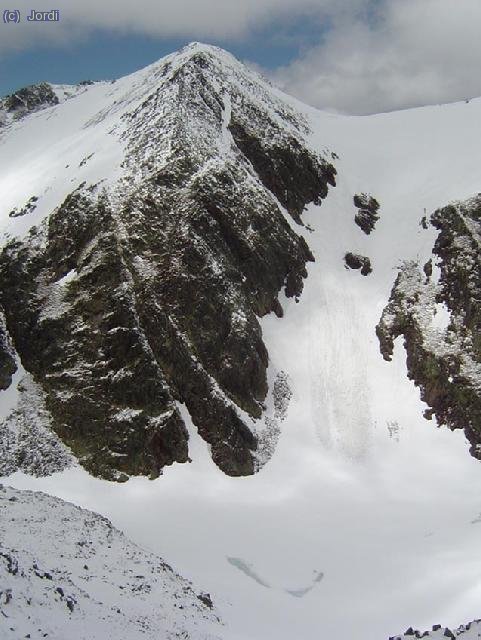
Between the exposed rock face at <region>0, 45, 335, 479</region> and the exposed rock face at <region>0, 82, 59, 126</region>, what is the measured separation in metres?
51.8

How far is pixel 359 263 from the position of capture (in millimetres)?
55688

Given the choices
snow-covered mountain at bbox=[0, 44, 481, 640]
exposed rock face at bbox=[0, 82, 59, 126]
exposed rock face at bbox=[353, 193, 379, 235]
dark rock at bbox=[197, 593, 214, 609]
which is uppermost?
exposed rock face at bbox=[0, 82, 59, 126]

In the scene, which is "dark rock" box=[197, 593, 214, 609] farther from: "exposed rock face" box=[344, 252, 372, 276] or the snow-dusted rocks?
"exposed rock face" box=[344, 252, 372, 276]

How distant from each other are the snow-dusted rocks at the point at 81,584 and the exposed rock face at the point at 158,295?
378 inches

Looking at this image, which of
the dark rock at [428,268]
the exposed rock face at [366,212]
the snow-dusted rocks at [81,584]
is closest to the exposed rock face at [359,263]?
the exposed rock face at [366,212]

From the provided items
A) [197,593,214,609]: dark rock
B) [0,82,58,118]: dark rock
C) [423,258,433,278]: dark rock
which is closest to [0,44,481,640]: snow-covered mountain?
[423,258,433,278]: dark rock

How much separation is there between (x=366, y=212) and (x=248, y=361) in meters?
27.1

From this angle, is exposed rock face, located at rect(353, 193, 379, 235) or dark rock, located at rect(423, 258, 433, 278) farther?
exposed rock face, located at rect(353, 193, 379, 235)

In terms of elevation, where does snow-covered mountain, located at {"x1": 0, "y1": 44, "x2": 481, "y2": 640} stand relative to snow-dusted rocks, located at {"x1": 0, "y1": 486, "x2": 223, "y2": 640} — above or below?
above

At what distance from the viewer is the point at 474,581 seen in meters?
27.9

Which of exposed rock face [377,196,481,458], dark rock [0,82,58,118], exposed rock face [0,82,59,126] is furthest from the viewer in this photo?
dark rock [0,82,58,118]

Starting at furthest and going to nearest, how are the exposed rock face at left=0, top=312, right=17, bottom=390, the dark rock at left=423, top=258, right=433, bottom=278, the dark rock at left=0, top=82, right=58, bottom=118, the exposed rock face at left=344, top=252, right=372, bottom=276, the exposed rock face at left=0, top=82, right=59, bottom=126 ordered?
the dark rock at left=0, top=82, right=58, bottom=118
the exposed rock face at left=0, top=82, right=59, bottom=126
the exposed rock face at left=344, top=252, right=372, bottom=276
the dark rock at left=423, top=258, right=433, bottom=278
the exposed rock face at left=0, top=312, right=17, bottom=390

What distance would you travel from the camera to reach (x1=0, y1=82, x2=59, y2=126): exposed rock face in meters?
95.9

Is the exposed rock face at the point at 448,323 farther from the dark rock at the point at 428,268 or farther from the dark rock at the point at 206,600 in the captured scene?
the dark rock at the point at 206,600
